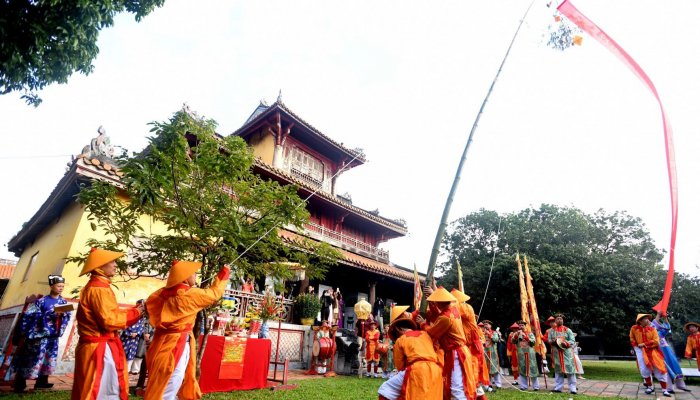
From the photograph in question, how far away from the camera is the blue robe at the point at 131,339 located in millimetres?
6945

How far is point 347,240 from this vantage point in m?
16.5

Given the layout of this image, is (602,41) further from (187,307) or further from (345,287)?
(345,287)

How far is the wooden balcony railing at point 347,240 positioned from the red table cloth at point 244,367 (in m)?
7.66

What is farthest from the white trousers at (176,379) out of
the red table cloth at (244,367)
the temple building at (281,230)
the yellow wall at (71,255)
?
the yellow wall at (71,255)

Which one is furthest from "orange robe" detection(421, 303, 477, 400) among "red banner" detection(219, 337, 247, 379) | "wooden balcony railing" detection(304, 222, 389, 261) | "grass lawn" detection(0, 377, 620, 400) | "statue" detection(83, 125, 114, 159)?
"wooden balcony railing" detection(304, 222, 389, 261)

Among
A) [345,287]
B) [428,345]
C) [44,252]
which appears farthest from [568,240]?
[44,252]

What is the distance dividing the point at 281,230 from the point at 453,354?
32.9ft

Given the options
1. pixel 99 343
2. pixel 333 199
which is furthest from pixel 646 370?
pixel 333 199

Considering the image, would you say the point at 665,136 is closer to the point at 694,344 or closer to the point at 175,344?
the point at 175,344

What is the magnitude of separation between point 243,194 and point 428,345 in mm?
3207

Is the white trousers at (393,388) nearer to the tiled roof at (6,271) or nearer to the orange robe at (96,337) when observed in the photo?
the orange robe at (96,337)

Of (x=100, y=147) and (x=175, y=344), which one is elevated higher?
(x=100, y=147)

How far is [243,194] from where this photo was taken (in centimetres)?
533

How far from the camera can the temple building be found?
29.8 feet
